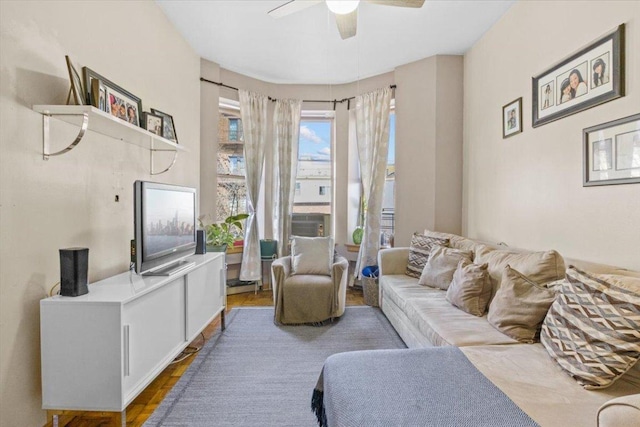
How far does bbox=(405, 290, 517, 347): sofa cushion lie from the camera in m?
1.68

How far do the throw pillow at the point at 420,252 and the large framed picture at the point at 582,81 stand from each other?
1353 mm

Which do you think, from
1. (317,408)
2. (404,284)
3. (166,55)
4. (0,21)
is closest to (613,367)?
(317,408)

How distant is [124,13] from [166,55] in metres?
0.62

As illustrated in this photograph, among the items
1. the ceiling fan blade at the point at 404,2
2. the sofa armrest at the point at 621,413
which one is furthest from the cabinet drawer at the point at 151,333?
the ceiling fan blade at the point at 404,2

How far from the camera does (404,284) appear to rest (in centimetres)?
288

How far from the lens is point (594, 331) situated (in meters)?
1.27

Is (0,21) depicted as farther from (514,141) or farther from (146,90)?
(514,141)

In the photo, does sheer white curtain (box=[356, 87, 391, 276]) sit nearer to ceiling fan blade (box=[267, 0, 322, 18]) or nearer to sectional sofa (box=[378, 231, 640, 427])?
sectional sofa (box=[378, 231, 640, 427])

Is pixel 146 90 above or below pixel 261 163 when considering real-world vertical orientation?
above

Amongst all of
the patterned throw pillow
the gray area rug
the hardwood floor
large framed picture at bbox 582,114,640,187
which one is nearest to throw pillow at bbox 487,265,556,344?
the patterned throw pillow

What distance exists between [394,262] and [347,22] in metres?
2.29

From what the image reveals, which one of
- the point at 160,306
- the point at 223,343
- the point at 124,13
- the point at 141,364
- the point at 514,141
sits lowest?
the point at 223,343

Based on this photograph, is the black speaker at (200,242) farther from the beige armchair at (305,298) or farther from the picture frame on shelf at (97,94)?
the picture frame on shelf at (97,94)

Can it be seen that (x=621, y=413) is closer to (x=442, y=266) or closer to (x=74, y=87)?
Result: (x=442, y=266)
